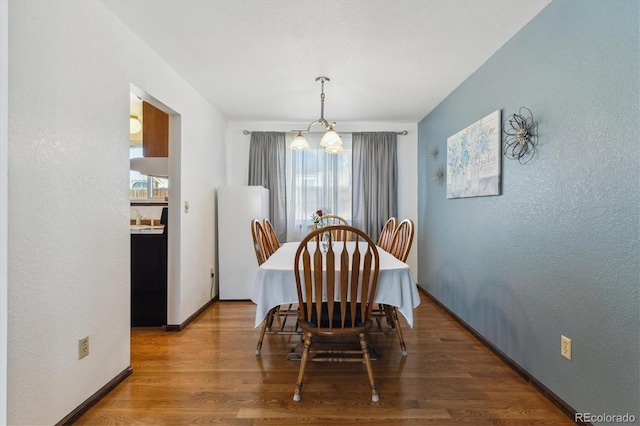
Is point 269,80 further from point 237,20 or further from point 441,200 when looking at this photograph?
point 441,200

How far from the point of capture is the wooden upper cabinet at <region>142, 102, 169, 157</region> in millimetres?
3275

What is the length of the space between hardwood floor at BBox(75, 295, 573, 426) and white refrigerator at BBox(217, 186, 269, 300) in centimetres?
112

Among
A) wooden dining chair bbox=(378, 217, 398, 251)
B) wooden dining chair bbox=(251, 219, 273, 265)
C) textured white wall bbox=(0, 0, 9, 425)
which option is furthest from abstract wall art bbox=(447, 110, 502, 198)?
textured white wall bbox=(0, 0, 9, 425)

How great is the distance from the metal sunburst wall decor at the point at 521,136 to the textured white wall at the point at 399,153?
2218mm

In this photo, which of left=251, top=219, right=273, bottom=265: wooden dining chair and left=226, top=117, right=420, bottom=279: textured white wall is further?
left=226, top=117, right=420, bottom=279: textured white wall

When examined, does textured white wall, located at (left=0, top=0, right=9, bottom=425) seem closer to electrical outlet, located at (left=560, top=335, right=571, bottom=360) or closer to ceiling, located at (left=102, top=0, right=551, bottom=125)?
ceiling, located at (left=102, top=0, right=551, bottom=125)

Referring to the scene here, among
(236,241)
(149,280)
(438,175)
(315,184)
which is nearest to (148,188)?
(236,241)

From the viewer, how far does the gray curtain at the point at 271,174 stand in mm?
4367

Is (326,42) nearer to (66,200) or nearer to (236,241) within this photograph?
(66,200)

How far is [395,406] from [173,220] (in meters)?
2.33

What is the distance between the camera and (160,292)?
2.97 meters

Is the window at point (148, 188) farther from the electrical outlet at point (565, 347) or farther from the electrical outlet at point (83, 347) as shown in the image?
the electrical outlet at point (565, 347)

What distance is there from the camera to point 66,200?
160cm
